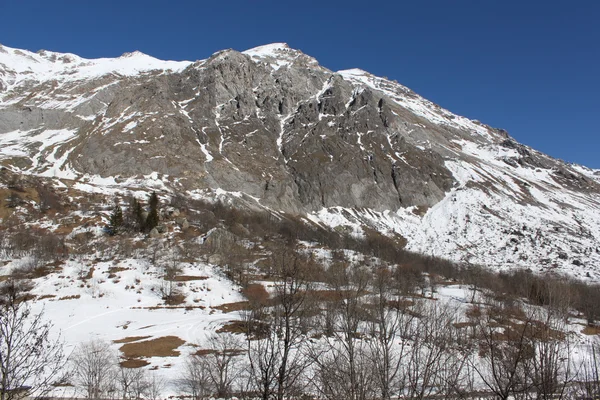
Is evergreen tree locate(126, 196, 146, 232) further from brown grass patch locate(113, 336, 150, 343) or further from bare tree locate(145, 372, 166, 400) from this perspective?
bare tree locate(145, 372, 166, 400)

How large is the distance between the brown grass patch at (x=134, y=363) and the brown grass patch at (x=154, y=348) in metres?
1.71

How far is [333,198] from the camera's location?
17962 centimetres

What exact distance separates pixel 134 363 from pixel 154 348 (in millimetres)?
6368

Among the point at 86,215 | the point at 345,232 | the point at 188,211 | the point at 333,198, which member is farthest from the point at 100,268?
the point at 333,198

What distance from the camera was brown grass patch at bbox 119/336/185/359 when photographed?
38625 mm

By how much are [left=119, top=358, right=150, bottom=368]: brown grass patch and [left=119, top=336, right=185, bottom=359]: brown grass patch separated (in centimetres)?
171

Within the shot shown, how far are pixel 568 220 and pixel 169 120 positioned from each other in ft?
646

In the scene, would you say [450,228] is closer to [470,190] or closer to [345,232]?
[470,190]

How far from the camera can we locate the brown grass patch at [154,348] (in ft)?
127

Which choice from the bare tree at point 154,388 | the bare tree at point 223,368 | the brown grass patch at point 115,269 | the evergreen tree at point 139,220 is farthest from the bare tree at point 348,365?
the evergreen tree at point 139,220

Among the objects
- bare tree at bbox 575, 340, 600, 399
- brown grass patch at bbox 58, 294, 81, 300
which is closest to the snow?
brown grass patch at bbox 58, 294, 81, 300

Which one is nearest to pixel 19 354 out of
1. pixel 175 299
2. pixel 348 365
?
pixel 348 365

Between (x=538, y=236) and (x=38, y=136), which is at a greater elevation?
(x=38, y=136)

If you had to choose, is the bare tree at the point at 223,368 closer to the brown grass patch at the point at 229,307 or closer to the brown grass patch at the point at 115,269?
the brown grass patch at the point at 229,307
